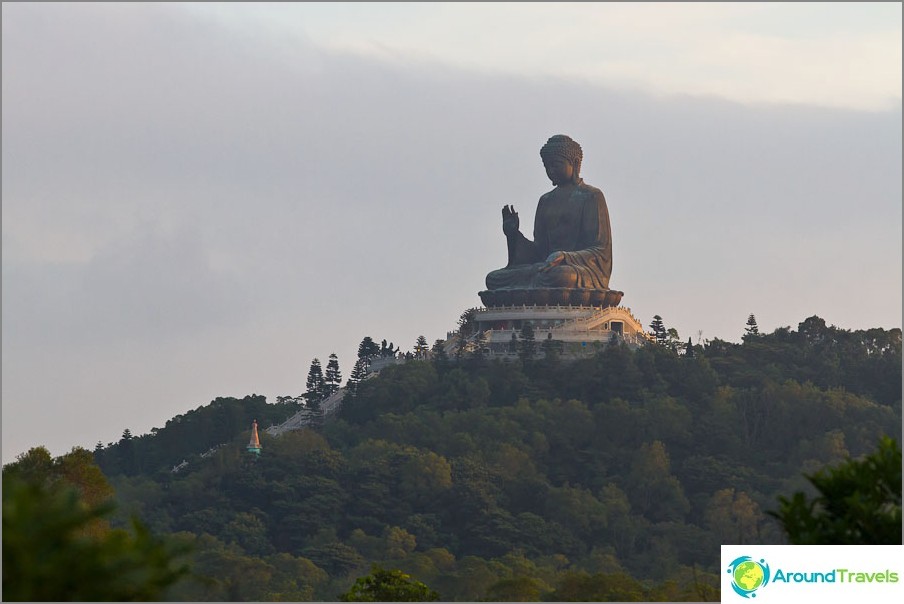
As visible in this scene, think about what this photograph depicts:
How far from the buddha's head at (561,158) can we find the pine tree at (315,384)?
28.0ft

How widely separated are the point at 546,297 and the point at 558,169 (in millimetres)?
3877

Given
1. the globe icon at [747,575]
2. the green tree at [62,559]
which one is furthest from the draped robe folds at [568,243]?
the green tree at [62,559]

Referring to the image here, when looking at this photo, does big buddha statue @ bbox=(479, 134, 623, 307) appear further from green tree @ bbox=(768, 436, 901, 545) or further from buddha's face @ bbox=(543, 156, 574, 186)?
green tree @ bbox=(768, 436, 901, 545)

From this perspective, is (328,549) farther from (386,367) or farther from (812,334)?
(812,334)

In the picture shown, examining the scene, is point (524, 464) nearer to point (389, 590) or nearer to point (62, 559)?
point (389, 590)

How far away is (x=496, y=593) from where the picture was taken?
35.2m

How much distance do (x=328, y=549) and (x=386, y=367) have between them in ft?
36.9

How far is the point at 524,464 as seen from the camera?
1939 inches

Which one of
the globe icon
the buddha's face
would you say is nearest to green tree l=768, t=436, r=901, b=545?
the globe icon

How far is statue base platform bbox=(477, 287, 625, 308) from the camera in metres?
54.9

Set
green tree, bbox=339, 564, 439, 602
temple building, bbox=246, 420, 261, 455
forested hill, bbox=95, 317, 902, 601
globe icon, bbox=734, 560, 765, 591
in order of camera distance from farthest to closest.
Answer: temple building, bbox=246, 420, 261, 455, forested hill, bbox=95, 317, 902, 601, green tree, bbox=339, 564, 439, 602, globe icon, bbox=734, 560, 765, 591

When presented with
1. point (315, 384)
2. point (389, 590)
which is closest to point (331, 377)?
point (315, 384)

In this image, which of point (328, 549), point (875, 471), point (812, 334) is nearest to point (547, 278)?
point (812, 334)

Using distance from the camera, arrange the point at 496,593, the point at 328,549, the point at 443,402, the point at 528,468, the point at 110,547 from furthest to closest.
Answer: the point at 443,402 < the point at 528,468 < the point at 328,549 < the point at 496,593 < the point at 110,547
